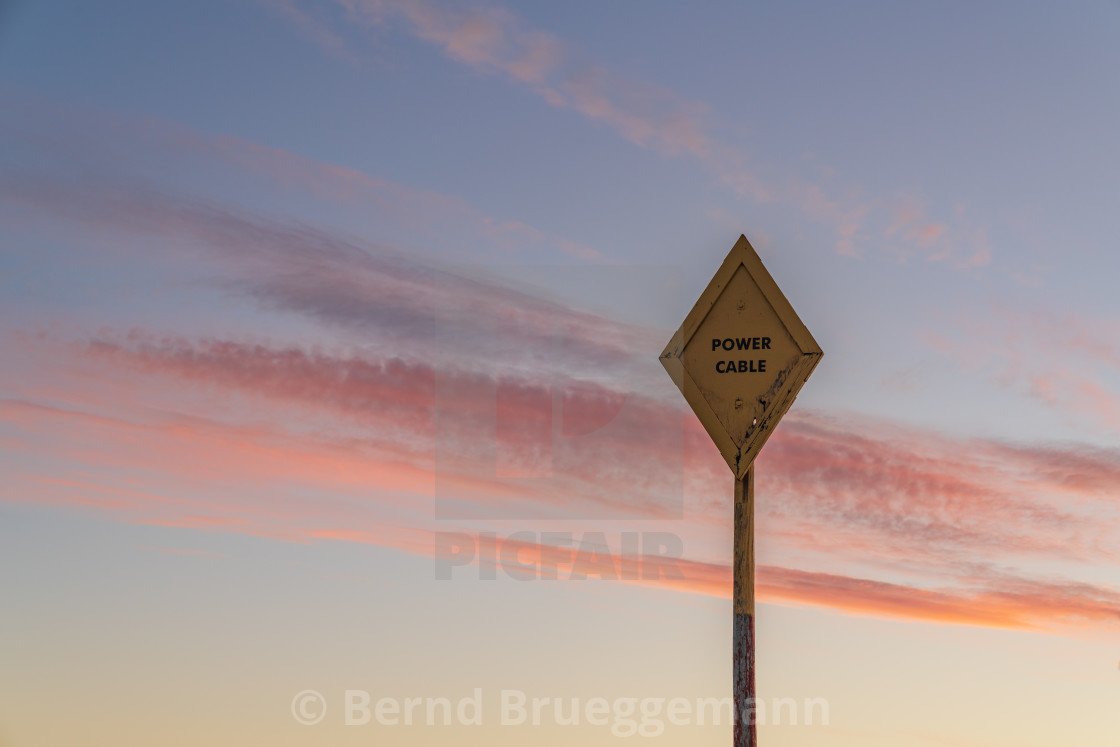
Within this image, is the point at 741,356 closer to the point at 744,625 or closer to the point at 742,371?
the point at 742,371

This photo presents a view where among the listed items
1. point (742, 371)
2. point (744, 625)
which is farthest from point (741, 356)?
point (744, 625)

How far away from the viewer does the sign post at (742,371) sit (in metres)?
5.69

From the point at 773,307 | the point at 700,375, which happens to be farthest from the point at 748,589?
the point at 773,307

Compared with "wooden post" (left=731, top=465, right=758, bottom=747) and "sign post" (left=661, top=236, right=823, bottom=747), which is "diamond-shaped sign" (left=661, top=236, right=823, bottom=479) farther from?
"wooden post" (left=731, top=465, right=758, bottom=747)

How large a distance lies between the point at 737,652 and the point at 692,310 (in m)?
2.03

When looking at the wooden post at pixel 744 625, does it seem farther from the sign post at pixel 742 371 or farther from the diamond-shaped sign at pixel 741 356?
the diamond-shaped sign at pixel 741 356

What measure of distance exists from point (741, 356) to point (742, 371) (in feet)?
0.31

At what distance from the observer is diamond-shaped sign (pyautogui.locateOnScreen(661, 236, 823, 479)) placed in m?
5.89

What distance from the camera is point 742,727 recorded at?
555 centimetres

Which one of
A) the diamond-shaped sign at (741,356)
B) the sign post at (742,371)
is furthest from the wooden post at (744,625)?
the diamond-shaped sign at (741,356)

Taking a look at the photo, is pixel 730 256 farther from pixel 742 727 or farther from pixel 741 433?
pixel 742 727

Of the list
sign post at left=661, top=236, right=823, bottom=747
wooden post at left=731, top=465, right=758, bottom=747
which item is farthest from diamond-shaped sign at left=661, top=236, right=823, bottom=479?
wooden post at left=731, top=465, right=758, bottom=747

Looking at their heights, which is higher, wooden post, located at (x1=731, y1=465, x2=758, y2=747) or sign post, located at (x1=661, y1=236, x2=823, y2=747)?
sign post, located at (x1=661, y1=236, x2=823, y2=747)

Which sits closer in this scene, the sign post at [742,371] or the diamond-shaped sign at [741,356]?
the sign post at [742,371]
